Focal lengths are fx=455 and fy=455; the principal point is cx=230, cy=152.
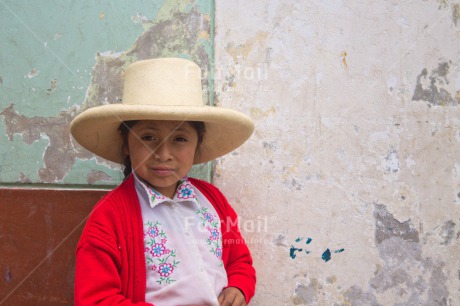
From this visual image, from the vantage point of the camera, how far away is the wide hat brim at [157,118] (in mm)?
1513

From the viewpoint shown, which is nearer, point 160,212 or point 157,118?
point 157,118

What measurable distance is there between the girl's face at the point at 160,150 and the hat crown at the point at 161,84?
8 centimetres

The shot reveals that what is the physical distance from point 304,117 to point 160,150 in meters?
0.77

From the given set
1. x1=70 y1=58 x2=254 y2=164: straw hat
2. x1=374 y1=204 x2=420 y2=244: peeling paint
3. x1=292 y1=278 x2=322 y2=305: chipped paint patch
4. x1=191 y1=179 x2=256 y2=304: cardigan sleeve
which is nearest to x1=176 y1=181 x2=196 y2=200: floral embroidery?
x1=191 y1=179 x2=256 y2=304: cardigan sleeve

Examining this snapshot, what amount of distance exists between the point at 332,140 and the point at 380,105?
0.92 feet

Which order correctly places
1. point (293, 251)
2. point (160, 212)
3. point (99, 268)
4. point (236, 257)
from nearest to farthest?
1. point (99, 268)
2. point (160, 212)
3. point (236, 257)
4. point (293, 251)

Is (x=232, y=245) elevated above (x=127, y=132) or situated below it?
below

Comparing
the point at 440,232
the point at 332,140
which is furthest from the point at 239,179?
the point at 440,232

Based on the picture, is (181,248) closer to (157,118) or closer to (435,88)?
(157,118)

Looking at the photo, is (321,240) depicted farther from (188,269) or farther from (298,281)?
(188,269)

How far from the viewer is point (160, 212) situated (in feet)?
5.55

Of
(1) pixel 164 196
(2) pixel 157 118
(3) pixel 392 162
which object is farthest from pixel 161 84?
(3) pixel 392 162

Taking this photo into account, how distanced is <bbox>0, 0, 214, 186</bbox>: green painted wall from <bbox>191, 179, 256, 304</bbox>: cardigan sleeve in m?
0.17

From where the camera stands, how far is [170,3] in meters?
2.08
